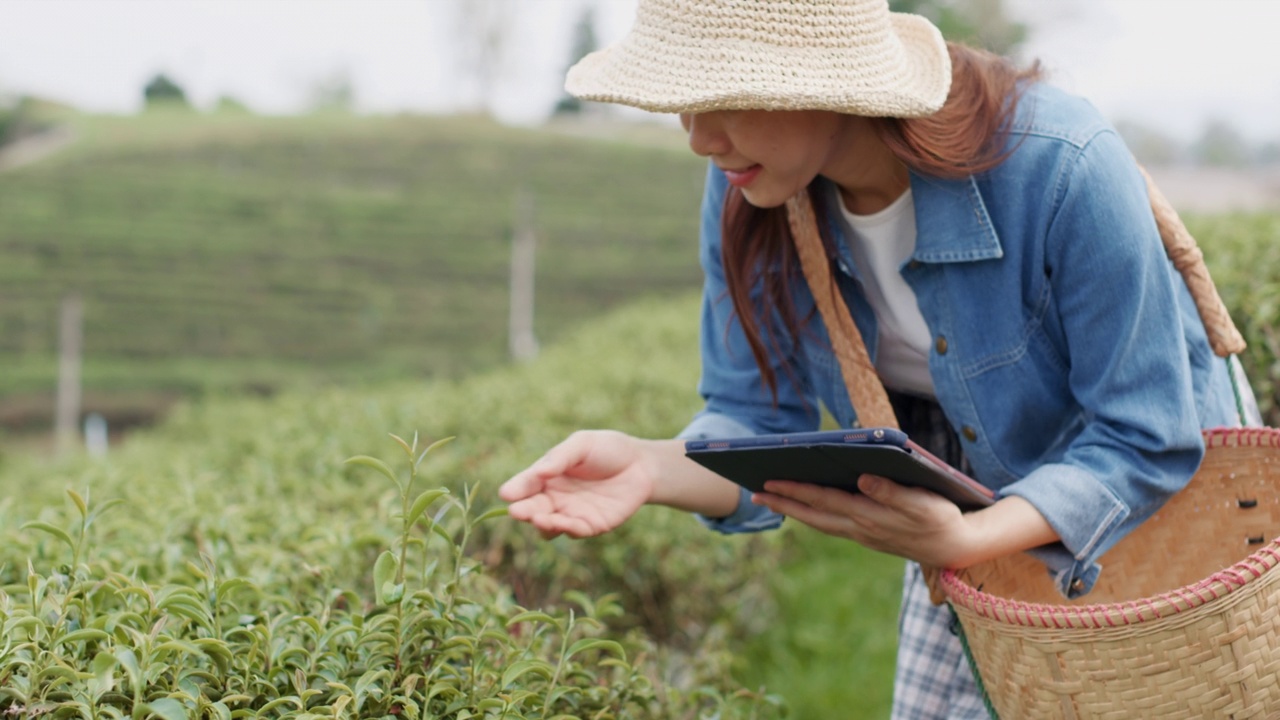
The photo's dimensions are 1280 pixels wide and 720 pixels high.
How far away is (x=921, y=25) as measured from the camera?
1365 millimetres

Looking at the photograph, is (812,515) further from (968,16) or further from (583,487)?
(968,16)

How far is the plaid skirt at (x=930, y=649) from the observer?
5.01 ft

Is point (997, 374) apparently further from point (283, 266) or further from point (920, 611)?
point (283, 266)

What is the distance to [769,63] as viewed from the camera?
3.82ft

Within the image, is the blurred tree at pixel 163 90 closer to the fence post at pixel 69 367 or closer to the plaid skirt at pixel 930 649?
the fence post at pixel 69 367

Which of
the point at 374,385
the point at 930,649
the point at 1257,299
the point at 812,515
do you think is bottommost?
the point at 374,385

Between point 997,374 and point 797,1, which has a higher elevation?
point 797,1

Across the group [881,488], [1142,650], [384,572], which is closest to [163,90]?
[384,572]

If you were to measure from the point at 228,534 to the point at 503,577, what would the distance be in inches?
39.7

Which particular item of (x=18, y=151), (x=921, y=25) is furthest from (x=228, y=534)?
(x=18, y=151)

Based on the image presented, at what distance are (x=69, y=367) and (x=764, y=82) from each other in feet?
58.2

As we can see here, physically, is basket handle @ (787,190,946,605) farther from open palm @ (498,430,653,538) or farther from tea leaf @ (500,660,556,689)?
tea leaf @ (500,660,556,689)

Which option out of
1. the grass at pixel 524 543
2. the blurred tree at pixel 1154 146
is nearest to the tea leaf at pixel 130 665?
the grass at pixel 524 543

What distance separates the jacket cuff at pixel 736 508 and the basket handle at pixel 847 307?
6.1 inches
